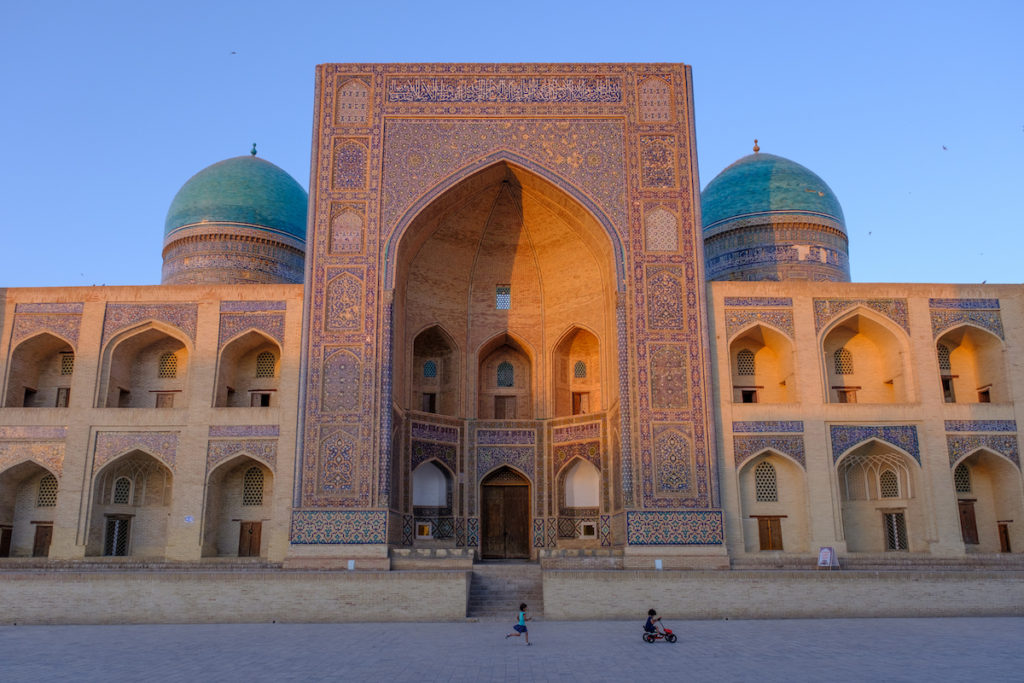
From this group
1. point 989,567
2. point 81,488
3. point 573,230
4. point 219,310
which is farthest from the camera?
point 573,230

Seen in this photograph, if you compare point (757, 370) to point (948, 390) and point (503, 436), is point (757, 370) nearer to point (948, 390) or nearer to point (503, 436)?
point (948, 390)

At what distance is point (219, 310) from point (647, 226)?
6.24 metres

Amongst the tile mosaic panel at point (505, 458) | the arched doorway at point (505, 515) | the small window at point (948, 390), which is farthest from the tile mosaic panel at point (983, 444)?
the arched doorway at point (505, 515)

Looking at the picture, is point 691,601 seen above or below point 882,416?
below

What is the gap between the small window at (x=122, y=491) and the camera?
12.5 m

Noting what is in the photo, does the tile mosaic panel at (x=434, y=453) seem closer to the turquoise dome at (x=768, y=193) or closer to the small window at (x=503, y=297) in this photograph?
the small window at (x=503, y=297)

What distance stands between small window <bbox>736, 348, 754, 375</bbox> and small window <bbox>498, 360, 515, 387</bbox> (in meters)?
3.58

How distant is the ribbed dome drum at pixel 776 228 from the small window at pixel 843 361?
10.9ft

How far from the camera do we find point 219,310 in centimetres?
1257

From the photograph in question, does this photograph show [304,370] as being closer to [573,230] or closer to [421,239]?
[421,239]

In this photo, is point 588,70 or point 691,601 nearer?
point 691,601

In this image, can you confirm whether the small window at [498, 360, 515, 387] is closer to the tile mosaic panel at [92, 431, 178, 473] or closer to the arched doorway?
the arched doorway

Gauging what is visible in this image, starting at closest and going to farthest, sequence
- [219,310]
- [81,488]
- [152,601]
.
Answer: [152,601], [81,488], [219,310]

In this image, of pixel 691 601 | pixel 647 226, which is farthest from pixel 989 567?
pixel 647 226
